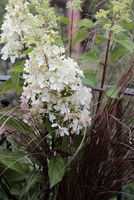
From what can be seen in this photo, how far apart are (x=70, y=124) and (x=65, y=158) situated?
0.77 ft

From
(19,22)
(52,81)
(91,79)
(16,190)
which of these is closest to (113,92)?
(91,79)

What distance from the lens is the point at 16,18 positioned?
0.91 metres

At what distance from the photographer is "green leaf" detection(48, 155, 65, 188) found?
0.79m

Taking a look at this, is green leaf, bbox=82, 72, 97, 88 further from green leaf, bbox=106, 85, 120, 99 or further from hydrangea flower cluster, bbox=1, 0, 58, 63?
hydrangea flower cluster, bbox=1, 0, 58, 63

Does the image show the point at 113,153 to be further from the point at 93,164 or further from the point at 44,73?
the point at 44,73

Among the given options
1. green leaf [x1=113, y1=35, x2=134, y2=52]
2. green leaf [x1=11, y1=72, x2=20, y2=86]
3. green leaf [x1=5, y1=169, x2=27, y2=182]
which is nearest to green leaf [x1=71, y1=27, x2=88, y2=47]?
green leaf [x1=113, y1=35, x2=134, y2=52]

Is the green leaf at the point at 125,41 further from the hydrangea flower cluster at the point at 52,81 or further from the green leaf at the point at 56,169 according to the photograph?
the green leaf at the point at 56,169

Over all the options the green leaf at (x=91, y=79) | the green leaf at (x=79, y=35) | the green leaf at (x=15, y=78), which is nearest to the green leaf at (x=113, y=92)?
the green leaf at (x=91, y=79)

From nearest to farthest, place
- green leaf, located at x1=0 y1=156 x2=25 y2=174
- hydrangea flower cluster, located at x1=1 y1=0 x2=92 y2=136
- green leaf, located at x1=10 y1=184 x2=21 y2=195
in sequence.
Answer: hydrangea flower cluster, located at x1=1 y1=0 x2=92 y2=136 < green leaf, located at x1=0 y1=156 x2=25 y2=174 < green leaf, located at x1=10 y1=184 x2=21 y2=195

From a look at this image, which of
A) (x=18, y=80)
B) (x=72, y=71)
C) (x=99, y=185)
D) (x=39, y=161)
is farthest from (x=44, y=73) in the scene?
(x=99, y=185)

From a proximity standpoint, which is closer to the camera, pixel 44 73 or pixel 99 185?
pixel 44 73

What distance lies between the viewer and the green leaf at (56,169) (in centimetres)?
79

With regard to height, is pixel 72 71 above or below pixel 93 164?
above

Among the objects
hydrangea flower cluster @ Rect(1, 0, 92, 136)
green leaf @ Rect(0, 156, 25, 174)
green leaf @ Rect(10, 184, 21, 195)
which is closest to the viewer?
hydrangea flower cluster @ Rect(1, 0, 92, 136)
